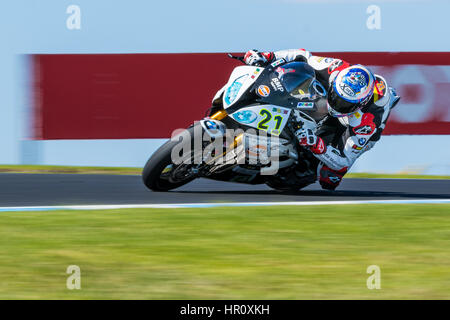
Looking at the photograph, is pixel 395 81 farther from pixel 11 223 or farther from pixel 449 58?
pixel 11 223

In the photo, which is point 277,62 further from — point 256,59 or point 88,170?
point 88,170

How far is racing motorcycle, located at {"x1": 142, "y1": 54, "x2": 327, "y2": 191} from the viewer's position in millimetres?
6875

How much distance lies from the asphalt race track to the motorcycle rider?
0.46 m

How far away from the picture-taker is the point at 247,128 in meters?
6.99

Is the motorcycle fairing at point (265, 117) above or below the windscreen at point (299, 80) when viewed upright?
below

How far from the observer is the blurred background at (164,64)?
10.1m

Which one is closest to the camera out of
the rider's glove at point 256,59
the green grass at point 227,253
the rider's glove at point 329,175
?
the green grass at point 227,253

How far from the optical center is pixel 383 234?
6066mm

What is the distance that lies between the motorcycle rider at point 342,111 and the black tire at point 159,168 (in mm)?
1136

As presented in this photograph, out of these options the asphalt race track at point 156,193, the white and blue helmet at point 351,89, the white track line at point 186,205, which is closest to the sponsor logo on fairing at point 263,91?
the white and blue helmet at point 351,89

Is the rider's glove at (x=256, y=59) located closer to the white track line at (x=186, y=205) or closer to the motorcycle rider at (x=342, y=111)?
the motorcycle rider at (x=342, y=111)

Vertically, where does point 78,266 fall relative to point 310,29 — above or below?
below
